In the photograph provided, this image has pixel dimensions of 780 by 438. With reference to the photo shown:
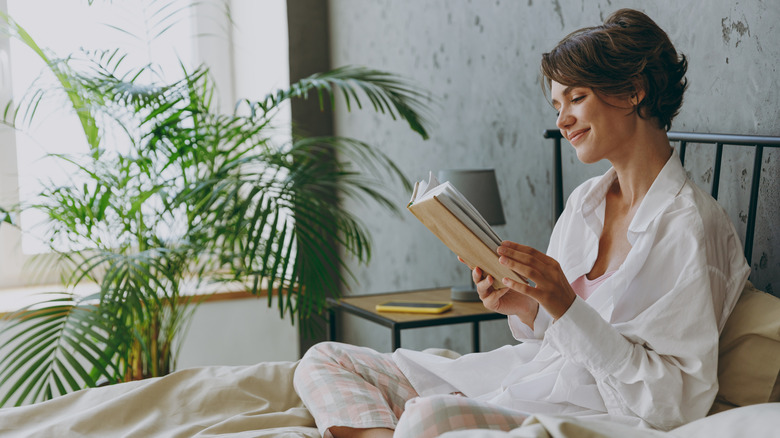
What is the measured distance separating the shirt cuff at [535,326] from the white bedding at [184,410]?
0.43 meters

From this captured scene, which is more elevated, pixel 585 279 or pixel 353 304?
pixel 585 279

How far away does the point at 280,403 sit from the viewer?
5.34 ft

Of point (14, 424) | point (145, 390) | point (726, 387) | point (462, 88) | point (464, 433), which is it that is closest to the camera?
point (464, 433)

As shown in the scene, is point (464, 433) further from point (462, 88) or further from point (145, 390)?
point (462, 88)

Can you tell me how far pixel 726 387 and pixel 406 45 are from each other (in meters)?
1.97

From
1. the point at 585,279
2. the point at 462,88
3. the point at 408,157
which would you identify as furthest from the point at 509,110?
the point at 585,279

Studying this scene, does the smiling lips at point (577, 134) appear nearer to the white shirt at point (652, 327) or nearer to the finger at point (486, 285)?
the white shirt at point (652, 327)

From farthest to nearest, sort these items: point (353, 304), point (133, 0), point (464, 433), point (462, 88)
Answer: point (133, 0) → point (462, 88) → point (353, 304) → point (464, 433)

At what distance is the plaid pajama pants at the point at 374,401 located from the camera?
1176mm

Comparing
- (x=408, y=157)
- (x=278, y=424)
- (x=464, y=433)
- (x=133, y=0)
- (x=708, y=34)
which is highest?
(x=133, y=0)

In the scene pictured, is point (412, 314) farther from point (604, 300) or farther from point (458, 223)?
point (458, 223)

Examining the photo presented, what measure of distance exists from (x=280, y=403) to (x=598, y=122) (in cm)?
80

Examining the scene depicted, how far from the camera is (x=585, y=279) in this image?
1.53 metres

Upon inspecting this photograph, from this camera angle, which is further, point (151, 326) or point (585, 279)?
point (151, 326)
